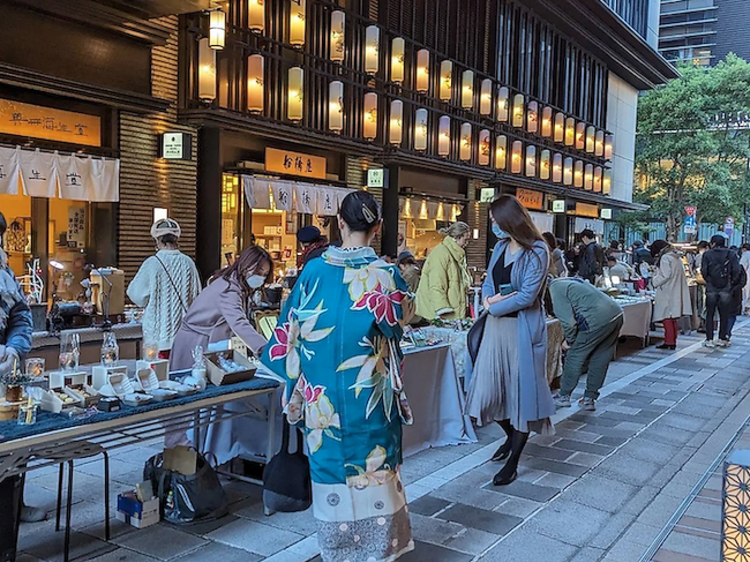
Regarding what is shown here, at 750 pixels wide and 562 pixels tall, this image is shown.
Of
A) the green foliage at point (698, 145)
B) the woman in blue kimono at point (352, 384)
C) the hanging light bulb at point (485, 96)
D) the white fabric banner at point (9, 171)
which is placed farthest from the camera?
the green foliage at point (698, 145)

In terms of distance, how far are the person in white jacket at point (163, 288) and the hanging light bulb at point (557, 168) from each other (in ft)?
74.8

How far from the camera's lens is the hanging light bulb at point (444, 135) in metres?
19.8

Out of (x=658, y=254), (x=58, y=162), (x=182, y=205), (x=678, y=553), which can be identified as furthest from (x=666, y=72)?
(x=678, y=553)

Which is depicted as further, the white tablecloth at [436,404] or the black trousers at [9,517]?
the white tablecloth at [436,404]

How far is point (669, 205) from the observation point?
3506 centimetres

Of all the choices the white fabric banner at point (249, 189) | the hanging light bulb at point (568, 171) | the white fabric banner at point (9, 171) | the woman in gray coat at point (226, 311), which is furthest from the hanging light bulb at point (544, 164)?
the woman in gray coat at point (226, 311)

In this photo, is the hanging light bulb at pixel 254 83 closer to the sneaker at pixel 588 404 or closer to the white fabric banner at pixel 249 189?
the white fabric banner at pixel 249 189

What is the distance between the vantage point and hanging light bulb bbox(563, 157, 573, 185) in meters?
28.2

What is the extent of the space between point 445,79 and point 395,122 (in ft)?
10.2

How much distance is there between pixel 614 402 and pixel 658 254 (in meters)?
5.64

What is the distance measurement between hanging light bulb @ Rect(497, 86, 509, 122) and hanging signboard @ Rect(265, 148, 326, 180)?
9042 millimetres

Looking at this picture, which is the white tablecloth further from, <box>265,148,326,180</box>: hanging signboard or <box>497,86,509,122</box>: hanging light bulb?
A: <box>497,86,509,122</box>: hanging light bulb

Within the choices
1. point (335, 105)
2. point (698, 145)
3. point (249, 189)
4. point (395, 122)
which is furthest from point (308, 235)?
point (698, 145)

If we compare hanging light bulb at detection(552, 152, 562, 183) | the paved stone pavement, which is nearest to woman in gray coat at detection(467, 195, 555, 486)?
the paved stone pavement
